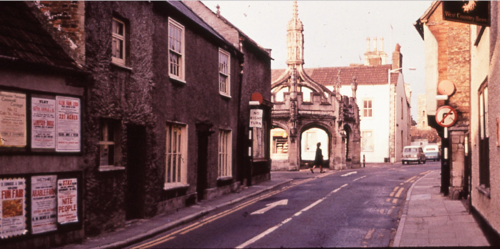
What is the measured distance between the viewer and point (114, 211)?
13266mm

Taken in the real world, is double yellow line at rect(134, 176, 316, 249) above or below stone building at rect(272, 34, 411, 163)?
below

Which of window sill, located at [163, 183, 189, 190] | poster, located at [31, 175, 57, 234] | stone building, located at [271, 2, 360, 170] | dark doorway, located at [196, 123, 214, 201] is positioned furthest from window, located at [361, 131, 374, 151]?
poster, located at [31, 175, 57, 234]

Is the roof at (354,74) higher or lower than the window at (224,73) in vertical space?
higher

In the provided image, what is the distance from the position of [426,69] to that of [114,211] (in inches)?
624

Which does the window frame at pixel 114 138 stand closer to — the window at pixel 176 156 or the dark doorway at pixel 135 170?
the dark doorway at pixel 135 170

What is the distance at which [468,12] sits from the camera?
10578 mm

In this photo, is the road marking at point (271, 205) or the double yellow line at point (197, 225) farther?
the road marking at point (271, 205)

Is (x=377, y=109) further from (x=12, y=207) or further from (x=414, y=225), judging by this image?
(x=12, y=207)

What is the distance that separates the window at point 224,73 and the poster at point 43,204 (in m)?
11.2

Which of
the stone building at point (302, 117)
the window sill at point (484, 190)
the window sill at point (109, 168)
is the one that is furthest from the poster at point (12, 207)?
the stone building at point (302, 117)

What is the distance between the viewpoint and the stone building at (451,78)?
19250 millimetres

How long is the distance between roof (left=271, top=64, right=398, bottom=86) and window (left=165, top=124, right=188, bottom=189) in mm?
45067

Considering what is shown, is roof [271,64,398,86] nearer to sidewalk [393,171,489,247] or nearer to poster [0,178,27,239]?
sidewalk [393,171,489,247]

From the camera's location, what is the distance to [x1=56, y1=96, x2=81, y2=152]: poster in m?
11.4
